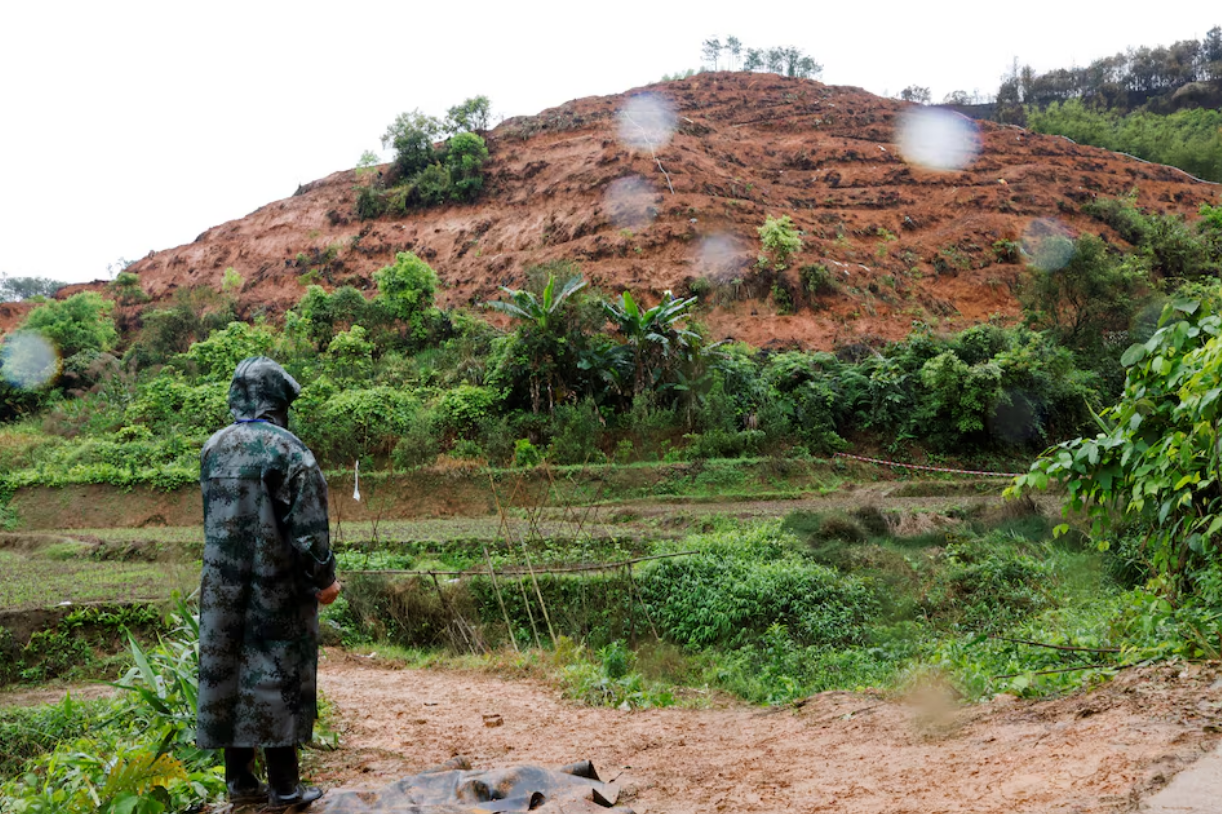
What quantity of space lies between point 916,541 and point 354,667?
323 inches

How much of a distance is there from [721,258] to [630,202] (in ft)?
18.0

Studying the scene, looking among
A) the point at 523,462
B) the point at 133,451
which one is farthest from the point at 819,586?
the point at 133,451

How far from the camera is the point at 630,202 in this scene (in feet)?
108

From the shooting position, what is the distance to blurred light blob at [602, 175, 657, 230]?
31837 mm

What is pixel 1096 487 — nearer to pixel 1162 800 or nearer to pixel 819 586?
pixel 1162 800

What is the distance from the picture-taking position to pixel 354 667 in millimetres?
7672

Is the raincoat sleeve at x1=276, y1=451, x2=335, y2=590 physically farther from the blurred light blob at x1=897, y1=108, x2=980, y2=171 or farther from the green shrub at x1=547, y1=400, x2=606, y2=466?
the blurred light blob at x1=897, y1=108, x2=980, y2=171

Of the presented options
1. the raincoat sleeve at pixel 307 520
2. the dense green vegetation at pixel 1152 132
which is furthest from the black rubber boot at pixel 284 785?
the dense green vegetation at pixel 1152 132

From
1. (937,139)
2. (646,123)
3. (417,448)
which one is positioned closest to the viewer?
(417,448)

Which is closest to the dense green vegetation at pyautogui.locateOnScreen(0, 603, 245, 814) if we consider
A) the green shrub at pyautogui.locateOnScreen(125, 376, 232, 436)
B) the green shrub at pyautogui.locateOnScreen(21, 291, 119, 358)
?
the green shrub at pyautogui.locateOnScreen(125, 376, 232, 436)

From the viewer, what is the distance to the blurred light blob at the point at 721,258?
28.9 metres

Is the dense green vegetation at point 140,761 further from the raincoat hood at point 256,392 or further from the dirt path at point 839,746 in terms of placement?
the raincoat hood at point 256,392

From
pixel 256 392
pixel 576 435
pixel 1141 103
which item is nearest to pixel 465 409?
pixel 576 435

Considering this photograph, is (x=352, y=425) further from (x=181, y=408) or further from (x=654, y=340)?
(x=654, y=340)
